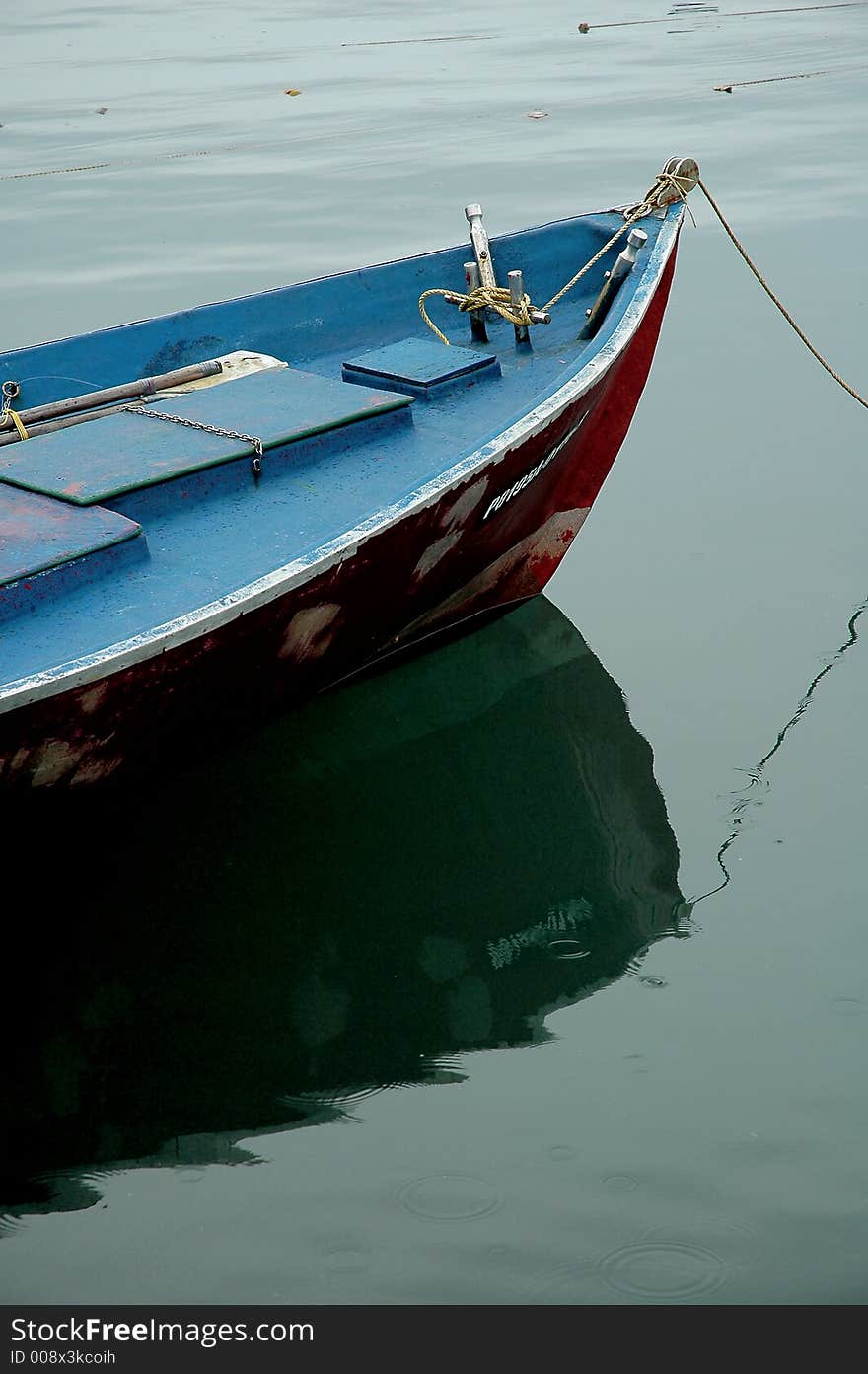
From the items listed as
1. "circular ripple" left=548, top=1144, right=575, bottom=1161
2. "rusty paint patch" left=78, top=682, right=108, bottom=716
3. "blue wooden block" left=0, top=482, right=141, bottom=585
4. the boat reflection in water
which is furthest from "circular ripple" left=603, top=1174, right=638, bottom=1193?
"blue wooden block" left=0, top=482, right=141, bottom=585

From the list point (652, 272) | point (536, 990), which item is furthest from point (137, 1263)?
point (652, 272)

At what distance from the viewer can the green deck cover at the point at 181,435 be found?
15.7ft

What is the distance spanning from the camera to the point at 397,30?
2597 centimetres

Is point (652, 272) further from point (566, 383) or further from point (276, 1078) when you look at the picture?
point (276, 1078)

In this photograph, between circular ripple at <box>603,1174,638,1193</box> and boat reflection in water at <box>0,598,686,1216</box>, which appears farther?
boat reflection in water at <box>0,598,686,1216</box>

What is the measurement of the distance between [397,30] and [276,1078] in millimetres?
25808

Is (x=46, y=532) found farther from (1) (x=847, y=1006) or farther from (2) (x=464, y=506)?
(1) (x=847, y=1006)

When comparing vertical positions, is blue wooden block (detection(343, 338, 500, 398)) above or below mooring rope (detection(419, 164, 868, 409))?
below

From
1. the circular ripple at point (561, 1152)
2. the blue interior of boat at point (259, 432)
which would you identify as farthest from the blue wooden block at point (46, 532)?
the circular ripple at point (561, 1152)

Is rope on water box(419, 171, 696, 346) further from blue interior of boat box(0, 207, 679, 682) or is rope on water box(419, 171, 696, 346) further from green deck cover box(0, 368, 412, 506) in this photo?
green deck cover box(0, 368, 412, 506)

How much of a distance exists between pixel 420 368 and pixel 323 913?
2.68 m

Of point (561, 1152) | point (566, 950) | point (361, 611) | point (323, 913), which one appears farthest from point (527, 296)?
point (561, 1152)

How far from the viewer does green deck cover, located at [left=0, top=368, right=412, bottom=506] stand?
477 cm

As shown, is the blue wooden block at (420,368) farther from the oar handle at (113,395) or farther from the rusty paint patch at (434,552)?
the rusty paint patch at (434,552)
